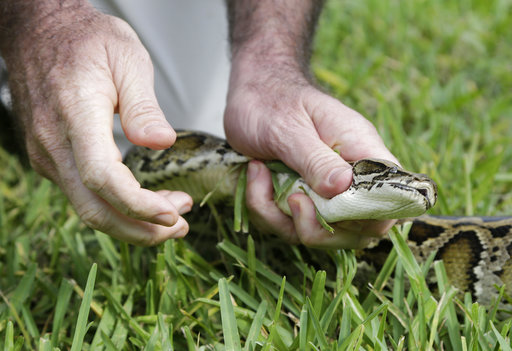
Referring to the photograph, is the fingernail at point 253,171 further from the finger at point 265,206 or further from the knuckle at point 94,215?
the knuckle at point 94,215

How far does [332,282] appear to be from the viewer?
2254 mm

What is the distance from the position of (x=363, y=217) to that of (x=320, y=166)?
0.22 m

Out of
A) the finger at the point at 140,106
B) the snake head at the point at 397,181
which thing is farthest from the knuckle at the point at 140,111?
the snake head at the point at 397,181

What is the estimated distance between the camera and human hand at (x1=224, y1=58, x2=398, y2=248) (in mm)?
1990

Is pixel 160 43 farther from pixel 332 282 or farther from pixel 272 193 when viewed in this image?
pixel 332 282

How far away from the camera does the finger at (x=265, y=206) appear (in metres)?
2.21

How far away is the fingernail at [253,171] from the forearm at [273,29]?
2.09ft

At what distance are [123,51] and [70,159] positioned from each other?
1.33 feet

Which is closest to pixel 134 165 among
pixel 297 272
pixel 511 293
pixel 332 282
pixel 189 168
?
pixel 189 168

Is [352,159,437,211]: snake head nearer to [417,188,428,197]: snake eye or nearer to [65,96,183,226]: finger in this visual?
[417,188,428,197]: snake eye

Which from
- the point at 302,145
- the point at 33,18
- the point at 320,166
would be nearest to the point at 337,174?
the point at 320,166

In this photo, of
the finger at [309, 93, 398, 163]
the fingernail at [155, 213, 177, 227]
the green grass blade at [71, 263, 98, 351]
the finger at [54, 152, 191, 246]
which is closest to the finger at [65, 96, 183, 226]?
the fingernail at [155, 213, 177, 227]

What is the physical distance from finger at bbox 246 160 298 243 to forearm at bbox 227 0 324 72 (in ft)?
2.29

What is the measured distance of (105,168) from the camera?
1683 millimetres
